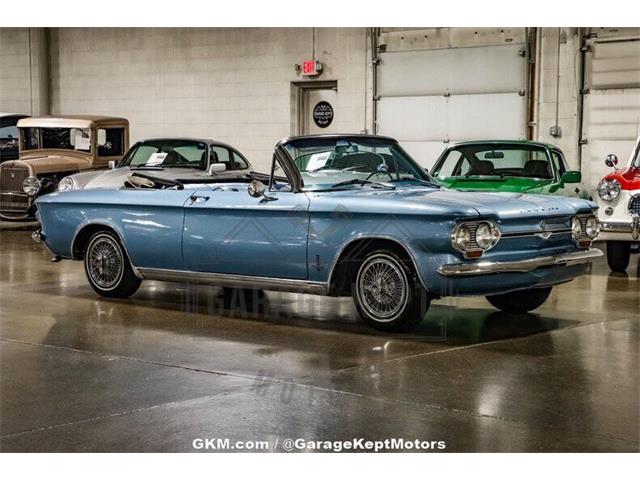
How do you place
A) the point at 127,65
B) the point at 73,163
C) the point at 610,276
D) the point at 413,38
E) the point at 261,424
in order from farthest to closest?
1. the point at 127,65
2. the point at 413,38
3. the point at 73,163
4. the point at 610,276
5. the point at 261,424

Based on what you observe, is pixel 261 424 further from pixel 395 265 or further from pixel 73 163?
pixel 73 163

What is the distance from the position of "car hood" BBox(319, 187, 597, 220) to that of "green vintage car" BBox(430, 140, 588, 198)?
313cm

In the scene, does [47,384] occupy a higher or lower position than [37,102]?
lower

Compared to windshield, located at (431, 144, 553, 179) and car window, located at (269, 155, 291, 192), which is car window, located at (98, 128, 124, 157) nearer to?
windshield, located at (431, 144, 553, 179)

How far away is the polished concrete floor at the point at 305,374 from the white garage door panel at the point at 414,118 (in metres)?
9.30

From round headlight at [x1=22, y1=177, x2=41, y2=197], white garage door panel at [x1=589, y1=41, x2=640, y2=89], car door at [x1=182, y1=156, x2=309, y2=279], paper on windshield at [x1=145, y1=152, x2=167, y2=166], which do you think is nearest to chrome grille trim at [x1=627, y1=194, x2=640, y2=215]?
car door at [x1=182, y1=156, x2=309, y2=279]

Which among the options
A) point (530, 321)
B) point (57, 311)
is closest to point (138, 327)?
point (57, 311)

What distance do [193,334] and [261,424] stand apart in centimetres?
261

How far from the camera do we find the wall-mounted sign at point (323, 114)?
19422 mm

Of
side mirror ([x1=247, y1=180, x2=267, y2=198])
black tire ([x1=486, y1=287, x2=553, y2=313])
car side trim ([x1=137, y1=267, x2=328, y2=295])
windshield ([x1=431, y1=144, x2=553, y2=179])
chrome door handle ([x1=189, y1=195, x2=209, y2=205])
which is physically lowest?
black tire ([x1=486, y1=287, x2=553, y2=313])

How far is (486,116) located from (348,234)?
10913mm

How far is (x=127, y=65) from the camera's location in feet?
71.1

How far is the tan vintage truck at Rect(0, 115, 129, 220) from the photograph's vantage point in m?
16.1

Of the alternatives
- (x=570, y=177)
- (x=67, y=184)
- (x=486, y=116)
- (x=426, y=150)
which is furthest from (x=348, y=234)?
(x=426, y=150)
